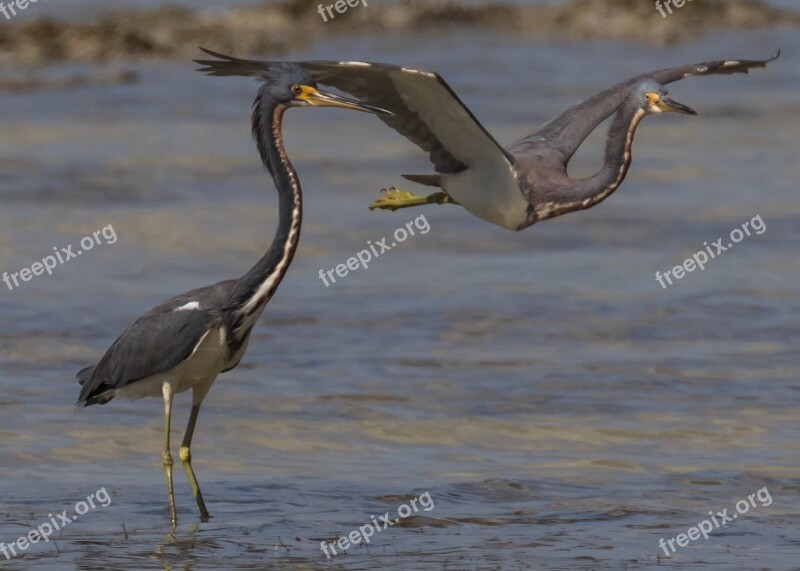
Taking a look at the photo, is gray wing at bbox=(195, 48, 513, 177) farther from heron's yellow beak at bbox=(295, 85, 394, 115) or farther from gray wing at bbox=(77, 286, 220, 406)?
gray wing at bbox=(77, 286, 220, 406)

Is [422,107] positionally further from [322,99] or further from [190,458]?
[190,458]

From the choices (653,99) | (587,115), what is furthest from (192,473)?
(653,99)

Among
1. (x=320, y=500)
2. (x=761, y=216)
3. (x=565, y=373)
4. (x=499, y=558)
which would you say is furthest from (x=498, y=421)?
(x=761, y=216)

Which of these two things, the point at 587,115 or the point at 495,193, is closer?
the point at 495,193

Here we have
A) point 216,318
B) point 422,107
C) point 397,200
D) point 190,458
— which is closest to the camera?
point 216,318

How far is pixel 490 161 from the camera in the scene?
33.2ft

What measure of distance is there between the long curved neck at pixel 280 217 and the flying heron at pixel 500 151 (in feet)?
2.12

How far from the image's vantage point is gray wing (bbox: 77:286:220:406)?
9.09m

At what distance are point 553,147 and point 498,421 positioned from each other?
2224 millimetres

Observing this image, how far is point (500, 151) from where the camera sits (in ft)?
32.4

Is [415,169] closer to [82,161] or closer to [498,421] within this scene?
[82,161]

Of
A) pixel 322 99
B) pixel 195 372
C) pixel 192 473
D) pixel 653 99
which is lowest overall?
pixel 192 473

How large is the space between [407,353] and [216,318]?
16.3 feet

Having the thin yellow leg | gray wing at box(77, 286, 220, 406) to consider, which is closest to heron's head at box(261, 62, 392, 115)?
gray wing at box(77, 286, 220, 406)
